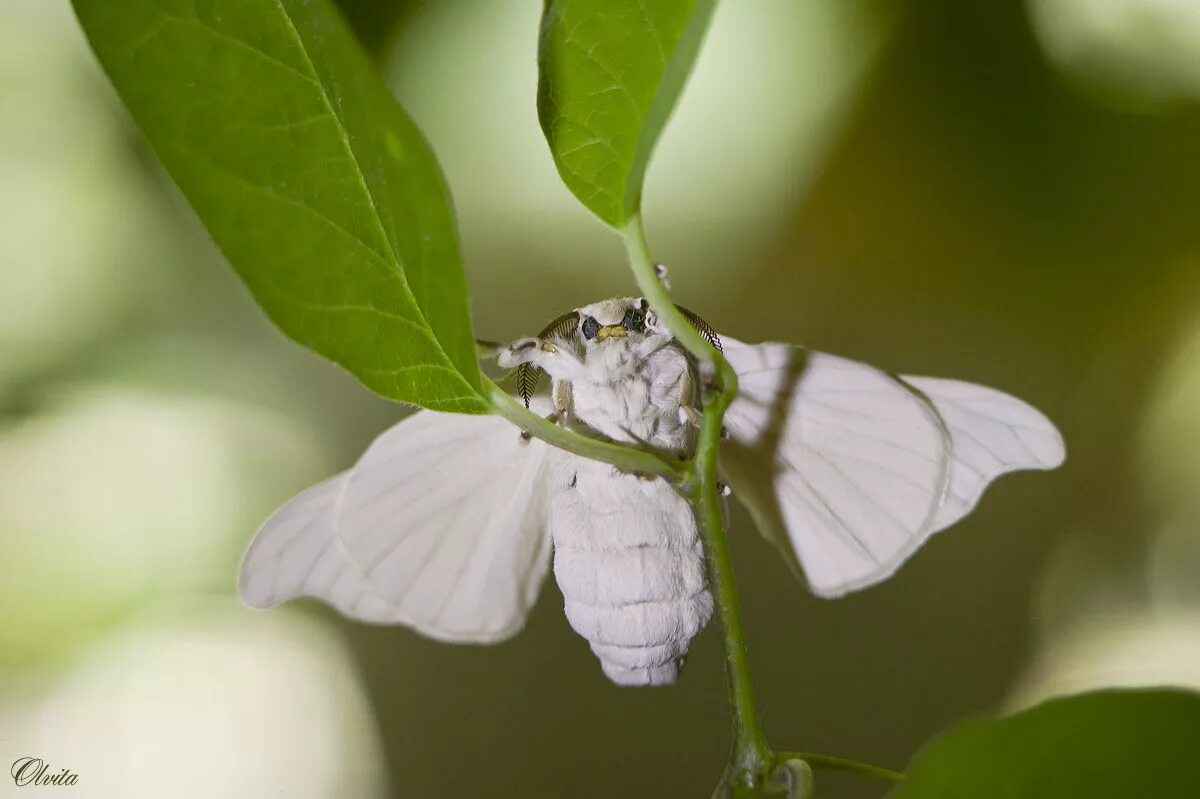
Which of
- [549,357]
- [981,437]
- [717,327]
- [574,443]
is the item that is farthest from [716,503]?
[717,327]

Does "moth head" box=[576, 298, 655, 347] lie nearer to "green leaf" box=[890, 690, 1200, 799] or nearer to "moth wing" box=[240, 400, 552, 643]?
"moth wing" box=[240, 400, 552, 643]

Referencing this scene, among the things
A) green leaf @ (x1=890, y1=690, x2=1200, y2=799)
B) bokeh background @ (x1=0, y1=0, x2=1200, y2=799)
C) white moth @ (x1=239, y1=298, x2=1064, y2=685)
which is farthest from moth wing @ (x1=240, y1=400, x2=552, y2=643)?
bokeh background @ (x1=0, y1=0, x2=1200, y2=799)

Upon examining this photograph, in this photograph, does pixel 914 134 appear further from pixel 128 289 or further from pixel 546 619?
pixel 128 289

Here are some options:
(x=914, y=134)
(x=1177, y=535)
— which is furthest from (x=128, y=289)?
(x=1177, y=535)

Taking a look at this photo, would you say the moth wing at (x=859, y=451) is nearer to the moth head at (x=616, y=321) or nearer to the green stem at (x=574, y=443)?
the moth head at (x=616, y=321)

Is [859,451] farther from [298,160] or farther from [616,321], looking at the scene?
[298,160]

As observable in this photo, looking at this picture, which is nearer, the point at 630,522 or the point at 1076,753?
the point at 1076,753

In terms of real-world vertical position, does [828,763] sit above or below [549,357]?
below
